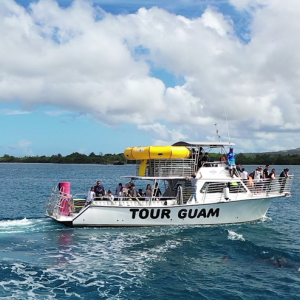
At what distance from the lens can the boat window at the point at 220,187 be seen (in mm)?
24938

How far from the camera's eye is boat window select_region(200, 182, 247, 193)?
24.9 meters

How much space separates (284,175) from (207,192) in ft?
17.9

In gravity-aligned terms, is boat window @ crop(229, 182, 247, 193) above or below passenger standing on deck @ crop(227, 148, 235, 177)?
below

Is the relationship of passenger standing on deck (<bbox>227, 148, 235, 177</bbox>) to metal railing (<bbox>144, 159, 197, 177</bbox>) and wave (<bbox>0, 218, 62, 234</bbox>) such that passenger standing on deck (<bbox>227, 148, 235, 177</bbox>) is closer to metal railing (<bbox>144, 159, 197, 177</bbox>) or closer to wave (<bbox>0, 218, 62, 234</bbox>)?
metal railing (<bbox>144, 159, 197, 177</bbox>)

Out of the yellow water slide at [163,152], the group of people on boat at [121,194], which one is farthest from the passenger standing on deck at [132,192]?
the yellow water slide at [163,152]

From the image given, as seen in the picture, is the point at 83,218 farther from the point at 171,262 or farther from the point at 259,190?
the point at 259,190

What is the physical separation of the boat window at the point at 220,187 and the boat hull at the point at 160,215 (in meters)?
0.86

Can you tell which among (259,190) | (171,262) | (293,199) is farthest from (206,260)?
(293,199)

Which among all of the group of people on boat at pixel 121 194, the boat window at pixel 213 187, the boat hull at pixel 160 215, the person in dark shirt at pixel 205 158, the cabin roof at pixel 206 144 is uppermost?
the cabin roof at pixel 206 144

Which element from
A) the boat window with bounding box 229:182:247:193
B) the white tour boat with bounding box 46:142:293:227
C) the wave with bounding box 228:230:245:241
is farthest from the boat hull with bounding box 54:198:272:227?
the wave with bounding box 228:230:245:241

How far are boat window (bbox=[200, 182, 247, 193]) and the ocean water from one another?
206 centimetres

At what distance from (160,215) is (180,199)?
4.87ft

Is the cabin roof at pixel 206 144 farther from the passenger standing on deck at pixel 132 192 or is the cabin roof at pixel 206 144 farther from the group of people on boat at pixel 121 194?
the passenger standing on deck at pixel 132 192

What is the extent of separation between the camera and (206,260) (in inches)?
708
